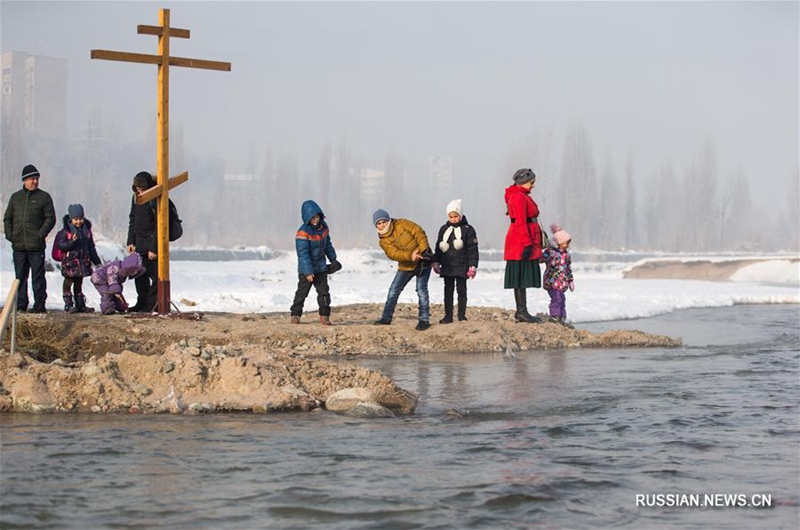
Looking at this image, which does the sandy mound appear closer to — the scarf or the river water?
the river water

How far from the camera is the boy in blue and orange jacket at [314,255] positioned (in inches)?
551

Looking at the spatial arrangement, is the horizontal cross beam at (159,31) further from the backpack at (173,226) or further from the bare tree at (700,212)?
the bare tree at (700,212)

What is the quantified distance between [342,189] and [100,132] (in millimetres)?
21948

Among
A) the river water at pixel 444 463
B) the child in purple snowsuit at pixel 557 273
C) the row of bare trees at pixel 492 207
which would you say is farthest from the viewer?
the row of bare trees at pixel 492 207

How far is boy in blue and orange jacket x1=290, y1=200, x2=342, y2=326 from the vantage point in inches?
551

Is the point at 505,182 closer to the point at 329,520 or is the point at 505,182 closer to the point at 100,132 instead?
the point at 100,132

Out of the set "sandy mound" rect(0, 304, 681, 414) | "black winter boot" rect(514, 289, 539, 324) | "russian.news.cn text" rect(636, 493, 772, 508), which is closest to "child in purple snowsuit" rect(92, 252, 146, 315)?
"sandy mound" rect(0, 304, 681, 414)

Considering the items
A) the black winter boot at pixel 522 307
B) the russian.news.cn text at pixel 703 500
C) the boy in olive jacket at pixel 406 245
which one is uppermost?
the boy in olive jacket at pixel 406 245

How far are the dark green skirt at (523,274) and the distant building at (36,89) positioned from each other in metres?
105

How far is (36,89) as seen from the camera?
12188cm

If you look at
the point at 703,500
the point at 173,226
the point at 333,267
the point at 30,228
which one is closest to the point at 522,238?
the point at 333,267

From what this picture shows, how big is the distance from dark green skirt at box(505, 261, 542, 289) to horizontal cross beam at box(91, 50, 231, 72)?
4.59 meters

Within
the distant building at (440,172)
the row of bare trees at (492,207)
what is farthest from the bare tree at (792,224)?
the distant building at (440,172)

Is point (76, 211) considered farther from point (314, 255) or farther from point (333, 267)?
point (333, 267)
